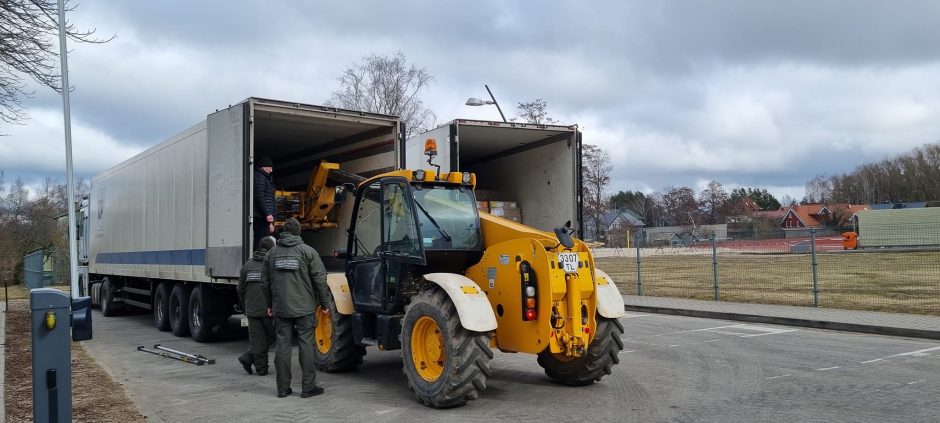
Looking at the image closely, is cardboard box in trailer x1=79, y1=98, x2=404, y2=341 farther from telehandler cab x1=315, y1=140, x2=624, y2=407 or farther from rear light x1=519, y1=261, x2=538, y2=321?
rear light x1=519, y1=261, x2=538, y2=321

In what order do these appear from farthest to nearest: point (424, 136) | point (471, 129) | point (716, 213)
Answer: point (716, 213) < point (424, 136) < point (471, 129)

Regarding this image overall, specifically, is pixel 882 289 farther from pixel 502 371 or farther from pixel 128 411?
pixel 128 411

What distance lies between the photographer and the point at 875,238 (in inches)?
1271

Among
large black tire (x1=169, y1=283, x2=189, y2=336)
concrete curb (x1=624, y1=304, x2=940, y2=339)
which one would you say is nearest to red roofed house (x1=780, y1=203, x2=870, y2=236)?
concrete curb (x1=624, y1=304, x2=940, y2=339)

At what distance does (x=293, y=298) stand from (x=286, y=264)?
0.35 meters

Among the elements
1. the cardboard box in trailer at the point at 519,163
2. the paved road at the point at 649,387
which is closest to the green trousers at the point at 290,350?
the paved road at the point at 649,387

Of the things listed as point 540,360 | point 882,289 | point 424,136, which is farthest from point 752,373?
point 882,289

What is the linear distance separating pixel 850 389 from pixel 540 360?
3038 mm

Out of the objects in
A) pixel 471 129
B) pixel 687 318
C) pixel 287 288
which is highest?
pixel 471 129

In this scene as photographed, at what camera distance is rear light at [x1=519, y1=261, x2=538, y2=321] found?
6.36 m

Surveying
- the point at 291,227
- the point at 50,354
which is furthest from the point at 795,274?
the point at 50,354

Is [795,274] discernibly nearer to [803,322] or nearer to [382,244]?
[803,322]

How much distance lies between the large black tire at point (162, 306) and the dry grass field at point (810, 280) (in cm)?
1180

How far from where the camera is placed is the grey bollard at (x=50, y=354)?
14.7 feet
